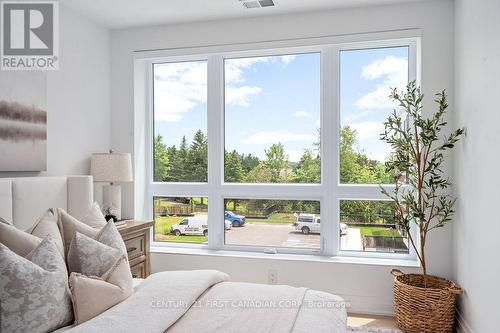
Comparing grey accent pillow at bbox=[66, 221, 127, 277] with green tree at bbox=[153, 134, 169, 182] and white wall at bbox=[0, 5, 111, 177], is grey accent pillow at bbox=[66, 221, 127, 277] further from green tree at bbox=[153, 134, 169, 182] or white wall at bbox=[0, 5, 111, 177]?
green tree at bbox=[153, 134, 169, 182]

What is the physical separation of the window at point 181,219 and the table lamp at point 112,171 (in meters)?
0.63

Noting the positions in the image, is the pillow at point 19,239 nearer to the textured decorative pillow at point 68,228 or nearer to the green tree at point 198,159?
the textured decorative pillow at point 68,228

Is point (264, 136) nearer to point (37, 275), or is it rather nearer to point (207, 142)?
point (207, 142)

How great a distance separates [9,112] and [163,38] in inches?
65.2

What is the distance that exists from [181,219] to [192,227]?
148 millimetres

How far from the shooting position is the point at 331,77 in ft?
11.5

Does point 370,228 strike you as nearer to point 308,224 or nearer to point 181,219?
point 308,224

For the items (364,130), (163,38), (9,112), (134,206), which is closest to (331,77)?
(364,130)

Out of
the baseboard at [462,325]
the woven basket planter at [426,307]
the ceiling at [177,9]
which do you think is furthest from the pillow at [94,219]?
the baseboard at [462,325]

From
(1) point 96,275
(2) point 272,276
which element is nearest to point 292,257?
(2) point 272,276

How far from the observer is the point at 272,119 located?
3709mm

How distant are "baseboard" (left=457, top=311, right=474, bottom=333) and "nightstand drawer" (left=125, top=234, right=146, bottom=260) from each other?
8.75 feet

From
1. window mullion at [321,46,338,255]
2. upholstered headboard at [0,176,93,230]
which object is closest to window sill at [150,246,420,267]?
window mullion at [321,46,338,255]

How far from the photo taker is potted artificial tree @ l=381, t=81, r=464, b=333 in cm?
273
